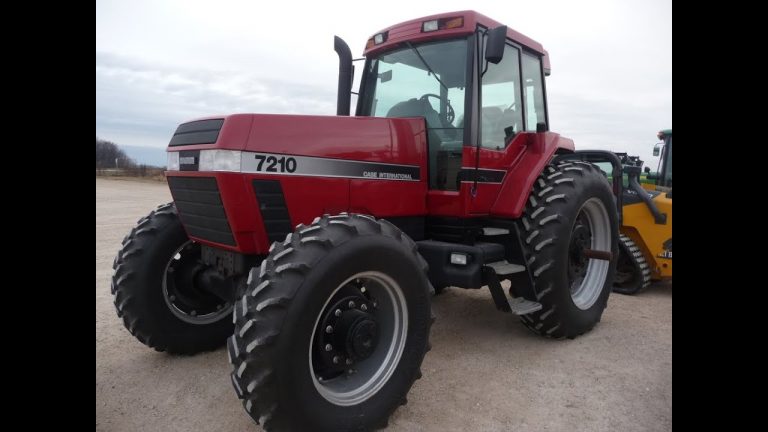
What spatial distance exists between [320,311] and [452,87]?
7.03 ft

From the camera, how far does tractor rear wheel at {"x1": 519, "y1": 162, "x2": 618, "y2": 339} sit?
12.8 ft

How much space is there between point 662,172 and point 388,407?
9.04 m

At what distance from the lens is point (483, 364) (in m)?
3.70

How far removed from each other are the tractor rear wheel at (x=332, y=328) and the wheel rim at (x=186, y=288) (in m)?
1.43

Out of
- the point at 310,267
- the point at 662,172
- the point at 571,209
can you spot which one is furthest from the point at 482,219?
the point at 662,172

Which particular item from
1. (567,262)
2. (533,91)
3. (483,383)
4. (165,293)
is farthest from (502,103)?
(165,293)

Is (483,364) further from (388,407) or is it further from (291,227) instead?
(291,227)

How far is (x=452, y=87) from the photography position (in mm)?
3861

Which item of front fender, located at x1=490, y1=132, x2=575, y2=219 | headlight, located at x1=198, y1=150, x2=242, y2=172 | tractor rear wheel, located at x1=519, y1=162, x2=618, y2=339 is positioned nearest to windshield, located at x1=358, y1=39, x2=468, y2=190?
front fender, located at x1=490, y1=132, x2=575, y2=219

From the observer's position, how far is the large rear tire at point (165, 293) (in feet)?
11.5

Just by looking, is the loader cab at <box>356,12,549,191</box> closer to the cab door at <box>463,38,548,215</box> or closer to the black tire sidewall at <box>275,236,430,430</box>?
the cab door at <box>463,38,548,215</box>

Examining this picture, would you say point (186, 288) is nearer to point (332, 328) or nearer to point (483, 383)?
point (332, 328)

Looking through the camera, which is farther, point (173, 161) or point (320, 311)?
point (173, 161)

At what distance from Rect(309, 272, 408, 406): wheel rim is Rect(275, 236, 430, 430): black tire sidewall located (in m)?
0.04
